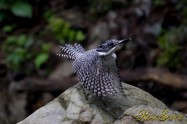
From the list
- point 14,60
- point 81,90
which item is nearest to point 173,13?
point 14,60

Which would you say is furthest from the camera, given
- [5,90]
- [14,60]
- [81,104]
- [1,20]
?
[1,20]

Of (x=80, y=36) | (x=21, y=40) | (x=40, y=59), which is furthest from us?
(x=21, y=40)

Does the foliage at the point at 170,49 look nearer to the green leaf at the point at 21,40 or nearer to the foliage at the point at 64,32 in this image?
the foliage at the point at 64,32

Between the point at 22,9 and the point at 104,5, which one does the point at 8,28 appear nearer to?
the point at 22,9

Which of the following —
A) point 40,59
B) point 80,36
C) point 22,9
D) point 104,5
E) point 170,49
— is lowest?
point 170,49

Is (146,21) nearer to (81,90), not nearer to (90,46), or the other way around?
(90,46)

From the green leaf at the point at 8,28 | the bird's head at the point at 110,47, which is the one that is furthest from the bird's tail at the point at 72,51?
the green leaf at the point at 8,28

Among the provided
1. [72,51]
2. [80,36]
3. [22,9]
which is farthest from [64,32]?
[72,51]
